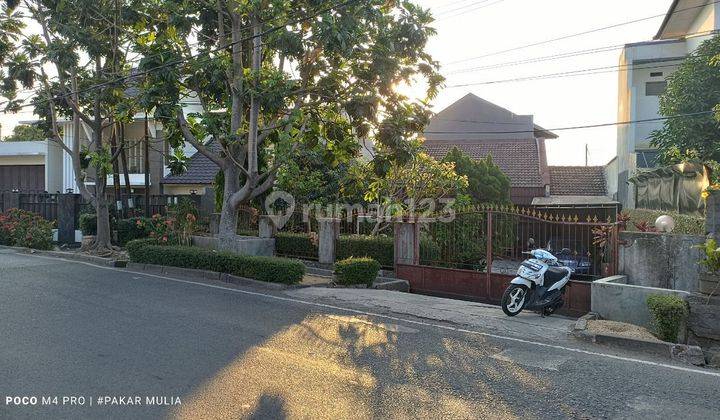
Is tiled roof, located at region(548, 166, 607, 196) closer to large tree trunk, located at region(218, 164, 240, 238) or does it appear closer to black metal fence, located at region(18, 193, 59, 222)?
large tree trunk, located at region(218, 164, 240, 238)

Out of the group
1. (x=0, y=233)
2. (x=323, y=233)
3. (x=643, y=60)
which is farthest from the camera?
(x=643, y=60)

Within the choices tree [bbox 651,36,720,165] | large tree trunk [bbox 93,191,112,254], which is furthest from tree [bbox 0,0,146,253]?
tree [bbox 651,36,720,165]

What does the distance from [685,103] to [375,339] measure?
1379cm

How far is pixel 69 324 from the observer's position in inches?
308

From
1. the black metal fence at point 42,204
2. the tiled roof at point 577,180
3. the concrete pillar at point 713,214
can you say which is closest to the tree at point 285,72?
the concrete pillar at point 713,214

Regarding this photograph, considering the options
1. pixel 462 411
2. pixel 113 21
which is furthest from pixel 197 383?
pixel 113 21

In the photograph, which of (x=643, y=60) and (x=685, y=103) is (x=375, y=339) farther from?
(x=643, y=60)

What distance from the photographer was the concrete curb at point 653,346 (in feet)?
23.2

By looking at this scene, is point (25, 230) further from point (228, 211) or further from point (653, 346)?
point (653, 346)

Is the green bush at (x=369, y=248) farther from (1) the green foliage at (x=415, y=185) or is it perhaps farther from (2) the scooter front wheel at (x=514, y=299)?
(2) the scooter front wheel at (x=514, y=299)

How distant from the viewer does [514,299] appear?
9.37 m

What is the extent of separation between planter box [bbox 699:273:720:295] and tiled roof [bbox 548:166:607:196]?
2296 centimetres

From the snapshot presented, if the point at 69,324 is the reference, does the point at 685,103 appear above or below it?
above

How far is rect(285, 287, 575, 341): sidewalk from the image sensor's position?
8430 mm
